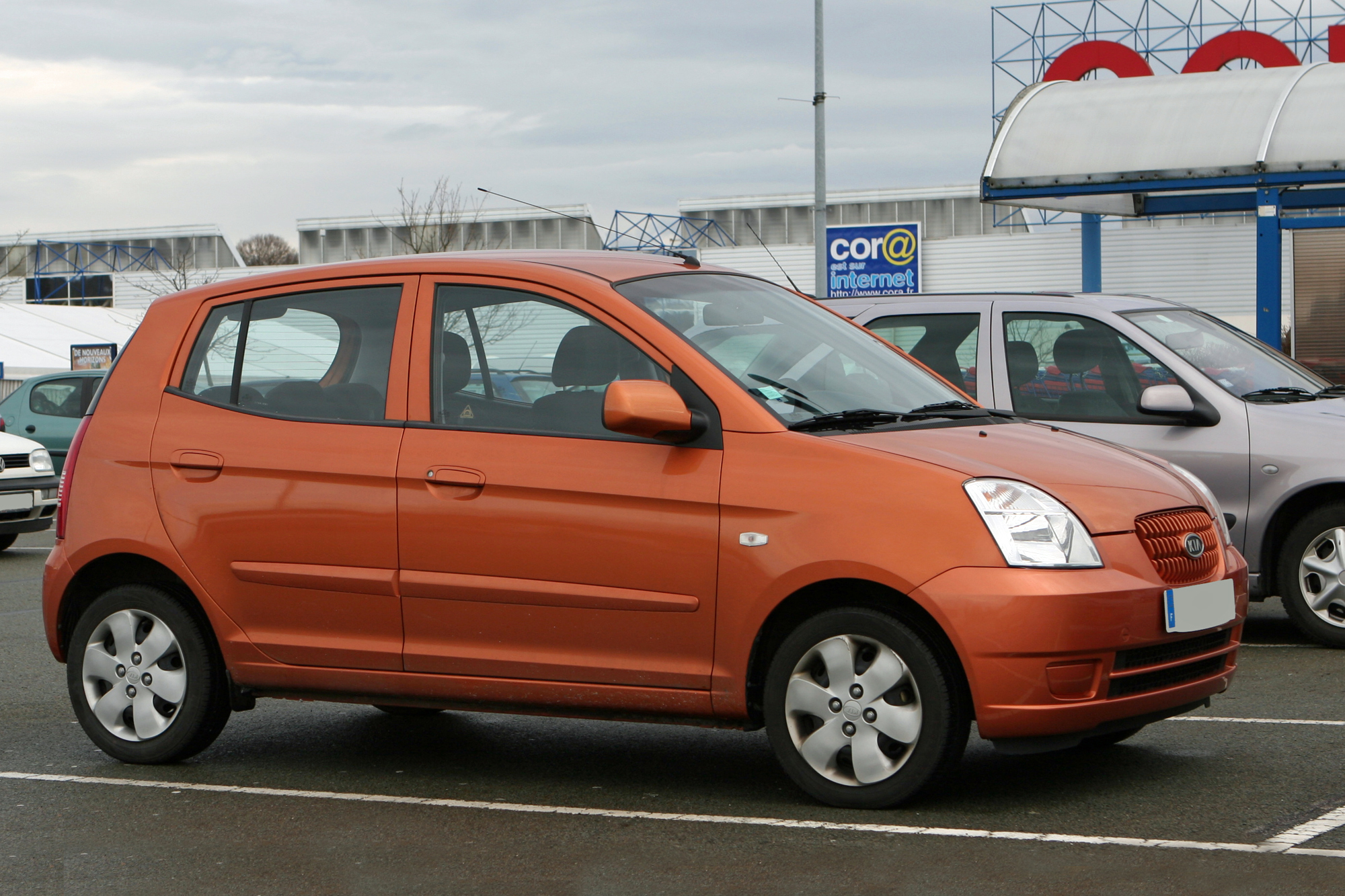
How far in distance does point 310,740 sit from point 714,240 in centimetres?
5013

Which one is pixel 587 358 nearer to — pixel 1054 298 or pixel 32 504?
pixel 1054 298

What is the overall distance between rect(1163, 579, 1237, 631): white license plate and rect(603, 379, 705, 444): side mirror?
1.53 meters

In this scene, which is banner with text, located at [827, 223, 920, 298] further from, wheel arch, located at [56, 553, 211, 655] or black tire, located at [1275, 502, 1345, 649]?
wheel arch, located at [56, 553, 211, 655]

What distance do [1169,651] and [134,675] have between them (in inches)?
142

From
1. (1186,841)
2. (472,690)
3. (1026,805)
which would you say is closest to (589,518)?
(472,690)

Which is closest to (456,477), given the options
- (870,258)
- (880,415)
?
(880,415)

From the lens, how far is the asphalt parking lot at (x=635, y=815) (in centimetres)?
441

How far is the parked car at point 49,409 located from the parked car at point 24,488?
4967mm

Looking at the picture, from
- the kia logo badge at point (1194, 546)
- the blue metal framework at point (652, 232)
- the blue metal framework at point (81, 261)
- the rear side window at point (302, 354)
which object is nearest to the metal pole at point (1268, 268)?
the kia logo badge at point (1194, 546)

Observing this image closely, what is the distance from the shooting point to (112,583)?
6078 mm

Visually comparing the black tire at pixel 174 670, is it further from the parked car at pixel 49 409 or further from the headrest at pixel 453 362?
the parked car at pixel 49 409

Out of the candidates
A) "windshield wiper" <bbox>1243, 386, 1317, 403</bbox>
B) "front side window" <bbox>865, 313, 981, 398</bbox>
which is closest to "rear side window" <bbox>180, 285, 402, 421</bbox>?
"front side window" <bbox>865, 313, 981, 398</bbox>

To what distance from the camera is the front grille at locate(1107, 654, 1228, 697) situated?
4840 mm

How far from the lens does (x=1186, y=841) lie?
460cm
